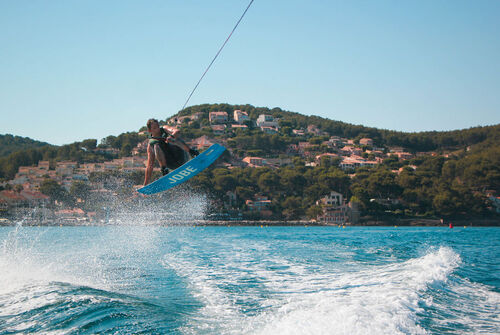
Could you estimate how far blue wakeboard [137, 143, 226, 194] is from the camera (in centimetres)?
841

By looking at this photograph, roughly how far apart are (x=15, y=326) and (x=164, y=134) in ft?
13.1

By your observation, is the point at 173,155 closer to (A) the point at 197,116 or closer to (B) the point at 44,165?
(B) the point at 44,165

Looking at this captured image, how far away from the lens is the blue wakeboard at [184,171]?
841 cm

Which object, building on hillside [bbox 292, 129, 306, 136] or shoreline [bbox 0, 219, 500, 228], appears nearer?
shoreline [bbox 0, 219, 500, 228]

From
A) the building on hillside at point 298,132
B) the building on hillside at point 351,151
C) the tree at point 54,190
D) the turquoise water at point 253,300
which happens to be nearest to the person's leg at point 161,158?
the turquoise water at point 253,300

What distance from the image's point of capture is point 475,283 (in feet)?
32.5

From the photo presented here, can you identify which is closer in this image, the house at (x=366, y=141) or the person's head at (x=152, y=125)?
the person's head at (x=152, y=125)

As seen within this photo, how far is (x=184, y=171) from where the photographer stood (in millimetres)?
8484

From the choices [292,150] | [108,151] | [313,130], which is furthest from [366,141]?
[108,151]

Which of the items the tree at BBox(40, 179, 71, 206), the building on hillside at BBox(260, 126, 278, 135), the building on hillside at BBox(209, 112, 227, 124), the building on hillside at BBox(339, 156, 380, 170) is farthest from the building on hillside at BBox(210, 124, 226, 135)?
the tree at BBox(40, 179, 71, 206)

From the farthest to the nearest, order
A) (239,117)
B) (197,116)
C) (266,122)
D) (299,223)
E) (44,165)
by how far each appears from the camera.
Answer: (239,117) → (197,116) → (266,122) → (44,165) → (299,223)

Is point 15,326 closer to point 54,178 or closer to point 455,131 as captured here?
point 54,178

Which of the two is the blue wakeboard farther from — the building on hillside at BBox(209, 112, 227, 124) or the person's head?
the building on hillside at BBox(209, 112, 227, 124)

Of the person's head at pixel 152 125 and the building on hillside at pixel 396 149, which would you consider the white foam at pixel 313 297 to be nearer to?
the person's head at pixel 152 125
